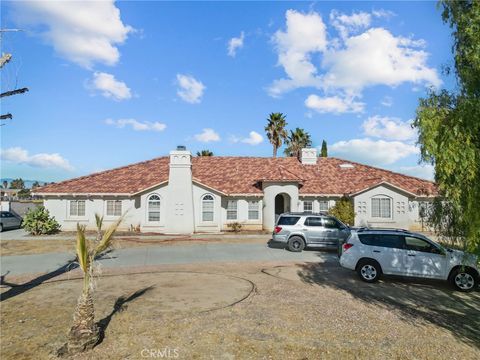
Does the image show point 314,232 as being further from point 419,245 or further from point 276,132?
point 276,132

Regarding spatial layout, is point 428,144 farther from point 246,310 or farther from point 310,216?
point 310,216

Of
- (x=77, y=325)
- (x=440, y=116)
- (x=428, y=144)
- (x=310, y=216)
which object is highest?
(x=440, y=116)

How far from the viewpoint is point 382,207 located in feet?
85.3

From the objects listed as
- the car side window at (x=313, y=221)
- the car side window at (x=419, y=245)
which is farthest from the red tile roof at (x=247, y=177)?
the car side window at (x=419, y=245)

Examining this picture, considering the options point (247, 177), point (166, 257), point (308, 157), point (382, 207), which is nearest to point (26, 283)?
point (166, 257)

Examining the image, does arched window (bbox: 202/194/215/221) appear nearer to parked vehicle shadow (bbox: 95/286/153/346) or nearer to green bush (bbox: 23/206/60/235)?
green bush (bbox: 23/206/60/235)

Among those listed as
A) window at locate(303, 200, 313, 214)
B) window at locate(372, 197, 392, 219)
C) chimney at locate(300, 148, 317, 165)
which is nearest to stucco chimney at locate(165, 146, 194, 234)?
window at locate(303, 200, 313, 214)

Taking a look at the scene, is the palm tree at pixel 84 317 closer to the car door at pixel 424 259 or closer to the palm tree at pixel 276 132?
the car door at pixel 424 259

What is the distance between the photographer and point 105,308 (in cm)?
886

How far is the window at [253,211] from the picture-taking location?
26.7 meters

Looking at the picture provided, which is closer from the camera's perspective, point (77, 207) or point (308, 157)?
point (77, 207)

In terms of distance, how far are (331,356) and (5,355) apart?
5.96 meters

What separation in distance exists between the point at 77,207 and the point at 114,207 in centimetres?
278

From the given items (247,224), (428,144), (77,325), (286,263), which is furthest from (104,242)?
(247,224)
